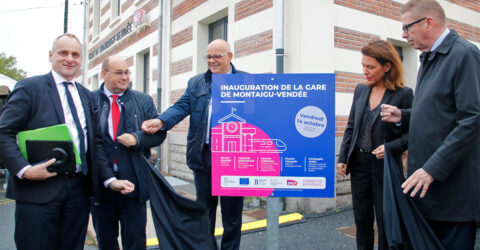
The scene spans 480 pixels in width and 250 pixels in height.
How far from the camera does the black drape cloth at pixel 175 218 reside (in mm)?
2281

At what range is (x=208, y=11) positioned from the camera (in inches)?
276

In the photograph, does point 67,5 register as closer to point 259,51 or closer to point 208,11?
point 208,11

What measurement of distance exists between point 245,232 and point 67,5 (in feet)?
57.9

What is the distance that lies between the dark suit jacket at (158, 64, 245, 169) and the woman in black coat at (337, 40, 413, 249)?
124 cm

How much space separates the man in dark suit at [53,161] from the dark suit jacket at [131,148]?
0.52ft

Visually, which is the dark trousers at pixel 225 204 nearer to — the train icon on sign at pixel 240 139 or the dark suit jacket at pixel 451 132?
the train icon on sign at pixel 240 139

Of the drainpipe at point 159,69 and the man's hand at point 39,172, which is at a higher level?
the drainpipe at point 159,69

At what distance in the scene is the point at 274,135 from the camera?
2.21 m

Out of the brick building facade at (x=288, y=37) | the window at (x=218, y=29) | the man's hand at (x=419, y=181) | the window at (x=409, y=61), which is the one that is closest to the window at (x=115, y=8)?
the brick building facade at (x=288, y=37)

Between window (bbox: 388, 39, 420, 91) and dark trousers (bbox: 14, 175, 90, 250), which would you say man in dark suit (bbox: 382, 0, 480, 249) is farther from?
window (bbox: 388, 39, 420, 91)

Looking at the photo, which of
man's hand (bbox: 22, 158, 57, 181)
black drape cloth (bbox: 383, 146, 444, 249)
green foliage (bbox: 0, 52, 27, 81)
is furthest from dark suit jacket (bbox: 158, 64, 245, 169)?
green foliage (bbox: 0, 52, 27, 81)

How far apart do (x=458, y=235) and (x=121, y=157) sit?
2361 millimetres

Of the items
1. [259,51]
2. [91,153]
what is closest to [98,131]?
[91,153]

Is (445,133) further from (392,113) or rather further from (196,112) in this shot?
(196,112)
